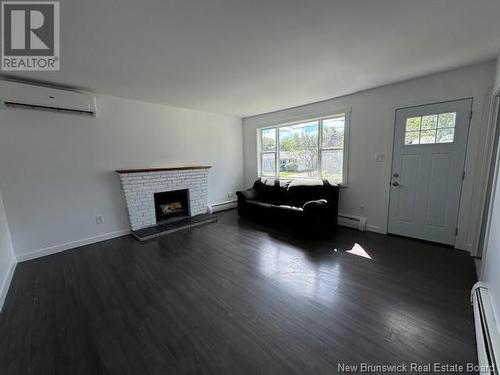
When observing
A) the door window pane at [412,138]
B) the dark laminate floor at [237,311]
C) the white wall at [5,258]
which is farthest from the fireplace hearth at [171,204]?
the door window pane at [412,138]

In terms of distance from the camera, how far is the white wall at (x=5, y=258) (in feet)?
6.95

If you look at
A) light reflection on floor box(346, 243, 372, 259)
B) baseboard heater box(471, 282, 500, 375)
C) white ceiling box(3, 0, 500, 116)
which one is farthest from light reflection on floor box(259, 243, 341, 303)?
white ceiling box(3, 0, 500, 116)

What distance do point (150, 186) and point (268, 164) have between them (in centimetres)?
288

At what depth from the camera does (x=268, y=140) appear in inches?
207

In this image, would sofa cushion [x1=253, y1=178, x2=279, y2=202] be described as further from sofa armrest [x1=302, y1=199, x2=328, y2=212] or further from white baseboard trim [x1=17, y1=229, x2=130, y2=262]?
white baseboard trim [x1=17, y1=229, x2=130, y2=262]

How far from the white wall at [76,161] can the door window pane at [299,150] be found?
7.44ft

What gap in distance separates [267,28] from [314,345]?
257 cm

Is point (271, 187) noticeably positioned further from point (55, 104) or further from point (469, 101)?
point (55, 104)

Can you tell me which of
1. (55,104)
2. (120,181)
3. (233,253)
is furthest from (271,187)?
(55,104)

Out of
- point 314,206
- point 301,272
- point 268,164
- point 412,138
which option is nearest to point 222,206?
point 268,164

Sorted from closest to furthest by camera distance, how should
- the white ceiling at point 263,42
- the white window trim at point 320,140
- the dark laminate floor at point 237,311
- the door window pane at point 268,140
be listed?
the dark laminate floor at point 237,311
the white ceiling at point 263,42
the white window trim at point 320,140
the door window pane at point 268,140

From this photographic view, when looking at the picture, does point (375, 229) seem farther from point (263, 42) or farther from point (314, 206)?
point (263, 42)

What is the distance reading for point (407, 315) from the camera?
67.8 inches

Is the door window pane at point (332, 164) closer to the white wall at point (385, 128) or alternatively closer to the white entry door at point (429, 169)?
the white wall at point (385, 128)
